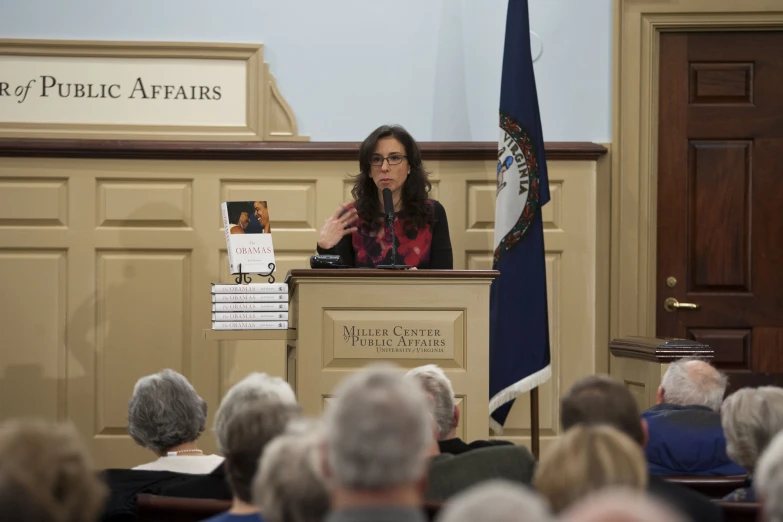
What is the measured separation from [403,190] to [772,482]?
320 centimetres

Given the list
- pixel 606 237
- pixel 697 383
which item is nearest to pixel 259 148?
pixel 606 237

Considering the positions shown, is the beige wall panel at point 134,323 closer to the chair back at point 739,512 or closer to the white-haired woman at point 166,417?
the white-haired woman at point 166,417

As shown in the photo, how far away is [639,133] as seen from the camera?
5.70 metres

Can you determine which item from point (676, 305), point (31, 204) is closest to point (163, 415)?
point (31, 204)

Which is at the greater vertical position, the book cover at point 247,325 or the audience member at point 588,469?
the book cover at point 247,325

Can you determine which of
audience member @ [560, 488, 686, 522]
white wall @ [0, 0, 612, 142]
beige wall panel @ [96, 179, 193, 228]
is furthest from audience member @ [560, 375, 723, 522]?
beige wall panel @ [96, 179, 193, 228]

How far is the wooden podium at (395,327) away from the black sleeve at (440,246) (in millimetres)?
720

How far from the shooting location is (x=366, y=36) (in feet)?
18.7

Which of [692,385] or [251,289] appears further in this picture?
[251,289]

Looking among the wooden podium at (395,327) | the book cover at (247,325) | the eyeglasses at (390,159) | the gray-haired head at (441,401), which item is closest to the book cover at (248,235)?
the book cover at (247,325)

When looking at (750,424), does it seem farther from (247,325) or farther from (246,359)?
(246,359)

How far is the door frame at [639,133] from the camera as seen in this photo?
568 cm

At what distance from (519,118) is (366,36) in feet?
3.41

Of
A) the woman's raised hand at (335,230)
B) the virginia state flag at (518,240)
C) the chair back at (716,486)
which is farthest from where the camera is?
the virginia state flag at (518,240)
